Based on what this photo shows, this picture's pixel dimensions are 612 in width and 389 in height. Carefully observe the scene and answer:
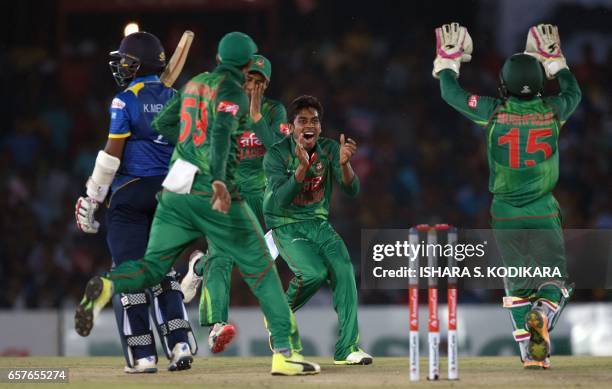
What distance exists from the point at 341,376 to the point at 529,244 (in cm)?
164

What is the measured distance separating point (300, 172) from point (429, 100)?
9.30 meters

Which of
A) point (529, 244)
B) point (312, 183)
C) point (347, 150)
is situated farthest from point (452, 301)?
point (312, 183)

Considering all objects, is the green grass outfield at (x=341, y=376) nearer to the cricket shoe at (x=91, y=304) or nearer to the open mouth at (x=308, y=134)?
the cricket shoe at (x=91, y=304)

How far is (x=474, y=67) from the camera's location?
712 inches

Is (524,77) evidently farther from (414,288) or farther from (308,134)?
(414,288)

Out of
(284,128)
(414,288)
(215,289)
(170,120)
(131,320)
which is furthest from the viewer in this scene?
(284,128)

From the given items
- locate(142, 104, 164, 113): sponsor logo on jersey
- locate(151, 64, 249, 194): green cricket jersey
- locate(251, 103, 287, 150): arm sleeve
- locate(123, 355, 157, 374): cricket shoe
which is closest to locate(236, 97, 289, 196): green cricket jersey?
locate(251, 103, 287, 150): arm sleeve

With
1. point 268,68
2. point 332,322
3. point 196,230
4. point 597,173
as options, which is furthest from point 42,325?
point 597,173

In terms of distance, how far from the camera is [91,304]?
7.49 m

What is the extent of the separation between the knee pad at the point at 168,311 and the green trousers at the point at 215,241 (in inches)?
39.1

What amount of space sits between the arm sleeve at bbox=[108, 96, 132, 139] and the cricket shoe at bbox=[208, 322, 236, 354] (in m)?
1.52

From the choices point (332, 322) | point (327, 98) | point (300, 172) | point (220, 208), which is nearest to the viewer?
point (220, 208)

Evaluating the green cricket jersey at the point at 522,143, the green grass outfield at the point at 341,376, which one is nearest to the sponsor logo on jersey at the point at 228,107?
the green grass outfield at the point at 341,376

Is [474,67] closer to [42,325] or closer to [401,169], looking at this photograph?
[401,169]
